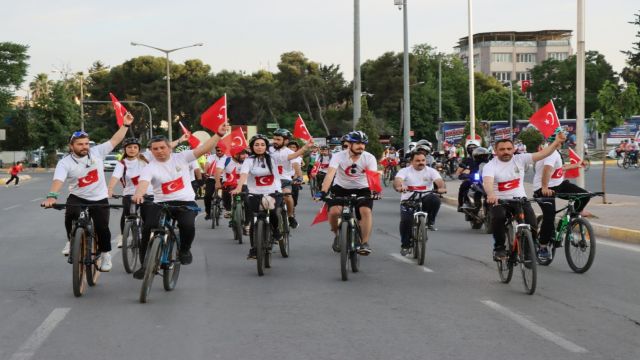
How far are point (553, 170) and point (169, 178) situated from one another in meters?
5.06

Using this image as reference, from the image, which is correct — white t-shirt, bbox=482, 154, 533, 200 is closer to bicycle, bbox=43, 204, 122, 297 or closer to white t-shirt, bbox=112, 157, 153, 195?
bicycle, bbox=43, 204, 122, 297

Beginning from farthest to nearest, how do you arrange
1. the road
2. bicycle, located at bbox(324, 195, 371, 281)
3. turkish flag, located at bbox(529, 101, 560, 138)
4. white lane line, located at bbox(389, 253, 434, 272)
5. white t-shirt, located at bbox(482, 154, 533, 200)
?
turkish flag, located at bbox(529, 101, 560, 138), white lane line, located at bbox(389, 253, 434, 272), bicycle, located at bbox(324, 195, 371, 281), white t-shirt, located at bbox(482, 154, 533, 200), the road

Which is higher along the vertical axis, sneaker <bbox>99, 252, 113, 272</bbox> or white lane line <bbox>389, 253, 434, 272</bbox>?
sneaker <bbox>99, 252, 113, 272</bbox>

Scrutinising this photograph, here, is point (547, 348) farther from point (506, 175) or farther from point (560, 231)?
point (560, 231)

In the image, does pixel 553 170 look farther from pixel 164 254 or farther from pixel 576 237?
pixel 164 254

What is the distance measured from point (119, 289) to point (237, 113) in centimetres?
7739

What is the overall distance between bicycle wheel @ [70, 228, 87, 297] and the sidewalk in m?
8.88

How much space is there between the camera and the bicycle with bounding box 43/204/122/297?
8.82 metres

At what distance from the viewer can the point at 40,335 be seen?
280 inches

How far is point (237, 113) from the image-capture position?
86375mm

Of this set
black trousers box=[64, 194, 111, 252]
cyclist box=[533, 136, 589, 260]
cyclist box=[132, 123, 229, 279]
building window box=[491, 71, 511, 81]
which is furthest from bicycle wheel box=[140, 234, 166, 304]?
building window box=[491, 71, 511, 81]

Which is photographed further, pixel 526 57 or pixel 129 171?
pixel 526 57

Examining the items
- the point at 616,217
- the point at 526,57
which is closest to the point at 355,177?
the point at 616,217

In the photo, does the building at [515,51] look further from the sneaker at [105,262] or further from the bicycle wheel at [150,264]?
the bicycle wheel at [150,264]
